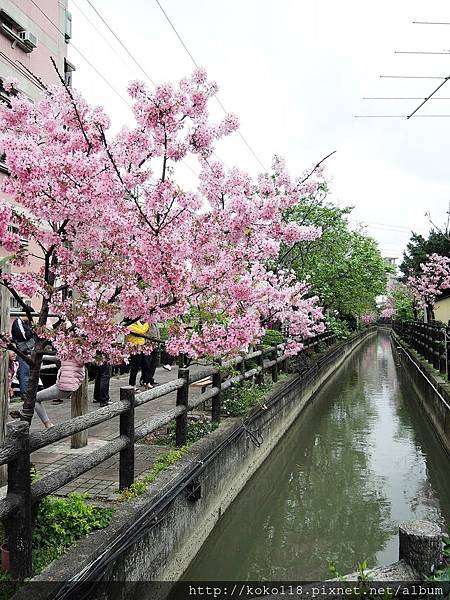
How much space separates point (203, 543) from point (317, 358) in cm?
1353

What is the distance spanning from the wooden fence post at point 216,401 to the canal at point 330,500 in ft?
3.91

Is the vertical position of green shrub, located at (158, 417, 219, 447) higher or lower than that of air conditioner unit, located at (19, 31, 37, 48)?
lower

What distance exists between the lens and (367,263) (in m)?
18.8

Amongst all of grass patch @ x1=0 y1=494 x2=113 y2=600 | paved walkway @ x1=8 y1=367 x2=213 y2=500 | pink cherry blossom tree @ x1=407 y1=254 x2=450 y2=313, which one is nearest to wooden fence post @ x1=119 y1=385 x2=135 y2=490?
paved walkway @ x1=8 y1=367 x2=213 y2=500

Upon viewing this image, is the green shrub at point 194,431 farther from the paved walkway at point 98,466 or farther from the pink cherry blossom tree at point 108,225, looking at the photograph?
the pink cherry blossom tree at point 108,225

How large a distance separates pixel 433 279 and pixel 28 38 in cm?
2252

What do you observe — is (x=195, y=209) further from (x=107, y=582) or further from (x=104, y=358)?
(x=107, y=582)

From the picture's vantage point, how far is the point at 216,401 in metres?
7.69

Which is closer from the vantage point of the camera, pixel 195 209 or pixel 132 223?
pixel 132 223

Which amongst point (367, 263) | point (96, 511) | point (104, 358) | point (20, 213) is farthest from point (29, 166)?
point (367, 263)

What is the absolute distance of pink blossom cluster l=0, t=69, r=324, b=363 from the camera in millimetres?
4184

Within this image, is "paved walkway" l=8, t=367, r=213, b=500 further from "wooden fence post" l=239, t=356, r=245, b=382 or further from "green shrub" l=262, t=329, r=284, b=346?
"green shrub" l=262, t=329, r=284, b=346

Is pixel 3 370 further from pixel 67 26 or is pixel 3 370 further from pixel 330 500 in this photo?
pixel 67 26

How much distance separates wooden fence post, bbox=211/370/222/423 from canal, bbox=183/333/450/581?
119 centimetres
